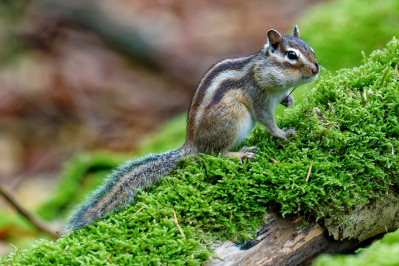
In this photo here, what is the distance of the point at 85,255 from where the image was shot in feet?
8.58

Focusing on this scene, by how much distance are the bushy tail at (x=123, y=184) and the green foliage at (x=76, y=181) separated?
322 centimetres

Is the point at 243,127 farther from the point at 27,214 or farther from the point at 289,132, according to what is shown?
the point at 27,214

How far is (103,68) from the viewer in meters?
10.8

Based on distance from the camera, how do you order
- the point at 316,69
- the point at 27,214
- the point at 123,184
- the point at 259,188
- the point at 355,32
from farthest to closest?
the point at 355,32, the point at 27,214, the point at 316,69, the point at 123,184, the point at 259,188

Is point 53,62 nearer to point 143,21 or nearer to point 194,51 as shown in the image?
point 143,21

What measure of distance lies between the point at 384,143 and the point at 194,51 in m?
8.50

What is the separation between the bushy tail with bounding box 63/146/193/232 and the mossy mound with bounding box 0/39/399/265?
0.07m

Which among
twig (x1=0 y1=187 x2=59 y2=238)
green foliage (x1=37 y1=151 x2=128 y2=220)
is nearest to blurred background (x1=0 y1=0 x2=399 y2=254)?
green foliage (x1=37 y1=151 x2=128 y2=220)

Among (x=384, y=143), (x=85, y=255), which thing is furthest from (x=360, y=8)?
(x=85, y=255)

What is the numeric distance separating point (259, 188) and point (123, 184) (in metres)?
0.90

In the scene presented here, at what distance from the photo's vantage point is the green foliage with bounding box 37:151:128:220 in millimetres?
6617

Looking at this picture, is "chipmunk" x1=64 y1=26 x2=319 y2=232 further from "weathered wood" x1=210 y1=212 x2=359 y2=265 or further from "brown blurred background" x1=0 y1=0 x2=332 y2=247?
"brown blurred background" x1=0 y1=0 x2=332 y2=247

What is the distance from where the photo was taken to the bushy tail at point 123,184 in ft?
9.59

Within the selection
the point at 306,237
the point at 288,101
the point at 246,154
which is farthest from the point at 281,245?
the point at 288,101
